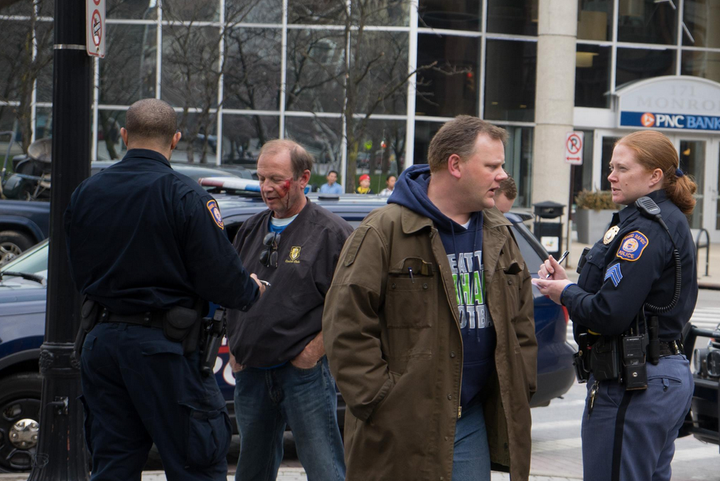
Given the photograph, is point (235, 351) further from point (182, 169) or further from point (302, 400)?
point (182, 169)

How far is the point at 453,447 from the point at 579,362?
2.99ft

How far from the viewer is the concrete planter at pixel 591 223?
2583cm

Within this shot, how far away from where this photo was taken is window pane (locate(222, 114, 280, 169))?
27.4 m

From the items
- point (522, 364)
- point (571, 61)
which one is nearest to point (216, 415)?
point (522, 364)

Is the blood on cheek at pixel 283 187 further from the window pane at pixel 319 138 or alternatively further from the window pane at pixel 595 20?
the window pane at pixel 595 20

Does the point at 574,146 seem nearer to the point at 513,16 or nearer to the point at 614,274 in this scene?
the point at 513,16

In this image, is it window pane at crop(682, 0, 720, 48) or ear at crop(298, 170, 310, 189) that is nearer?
ear at crop(298, 170, 310, 189)

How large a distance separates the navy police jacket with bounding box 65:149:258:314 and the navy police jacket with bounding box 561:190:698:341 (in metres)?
1.41

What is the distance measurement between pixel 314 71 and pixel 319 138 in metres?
2.03

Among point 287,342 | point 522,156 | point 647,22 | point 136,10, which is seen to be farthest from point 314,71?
point 287,342

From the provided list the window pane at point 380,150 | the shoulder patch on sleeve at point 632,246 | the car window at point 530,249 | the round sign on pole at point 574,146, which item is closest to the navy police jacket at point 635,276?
the shoulder patch on sleeve at point 632,246

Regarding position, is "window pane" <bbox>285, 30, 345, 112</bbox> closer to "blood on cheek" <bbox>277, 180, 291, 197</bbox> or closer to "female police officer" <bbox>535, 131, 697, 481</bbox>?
"blood on cheek" <bbox>277, 180, 291, 197</bbox>

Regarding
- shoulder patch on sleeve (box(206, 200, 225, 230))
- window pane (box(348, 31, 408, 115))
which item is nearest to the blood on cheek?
shoulder patch on sleeve (box(206, 200, 225, 230))

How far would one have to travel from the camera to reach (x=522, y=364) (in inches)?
126
